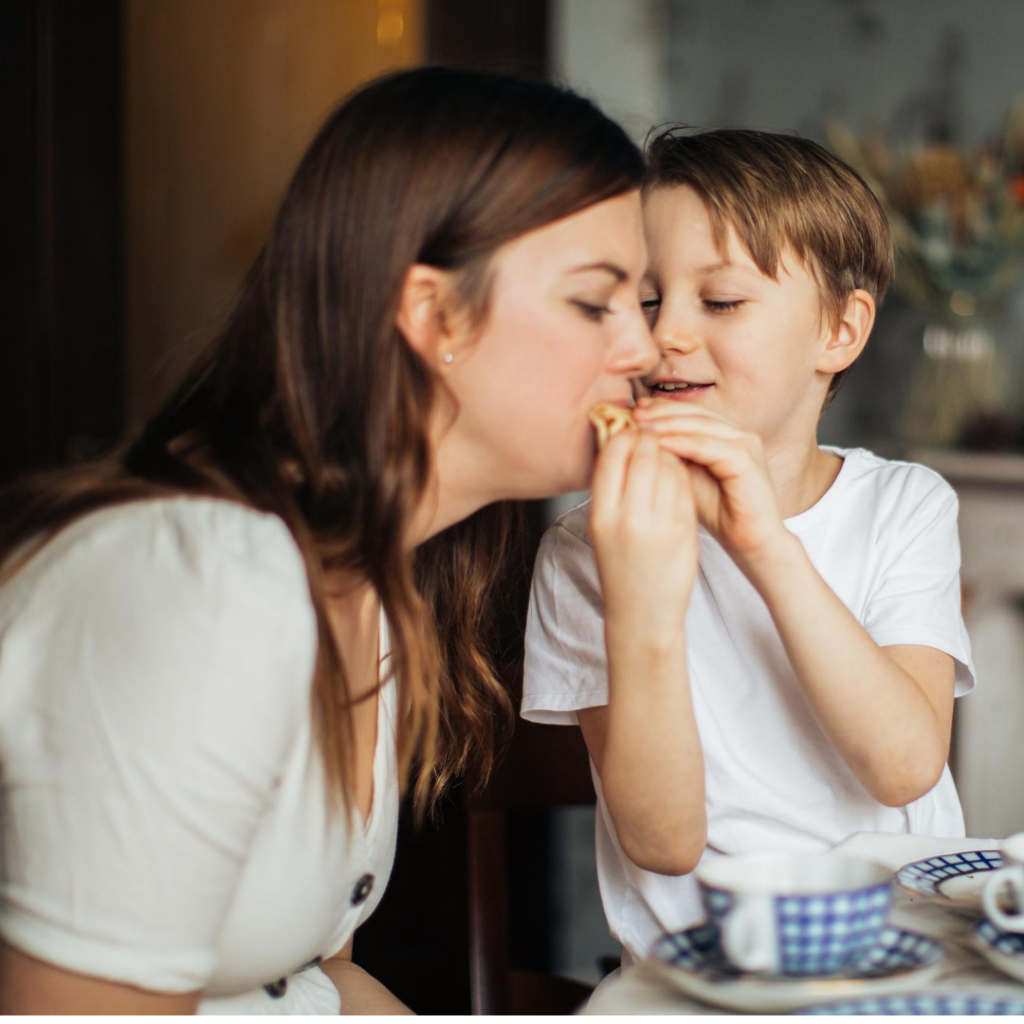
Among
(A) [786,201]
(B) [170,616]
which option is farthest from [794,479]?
(B) [170,616]

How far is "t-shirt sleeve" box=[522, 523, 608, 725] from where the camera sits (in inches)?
49.3

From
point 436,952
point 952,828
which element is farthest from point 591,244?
point 436,952

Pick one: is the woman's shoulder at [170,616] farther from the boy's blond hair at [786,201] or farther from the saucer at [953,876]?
the boy's blond hair at [786,201]

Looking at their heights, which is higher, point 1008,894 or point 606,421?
point 606,421

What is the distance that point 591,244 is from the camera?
935mm

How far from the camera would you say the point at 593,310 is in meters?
0.96

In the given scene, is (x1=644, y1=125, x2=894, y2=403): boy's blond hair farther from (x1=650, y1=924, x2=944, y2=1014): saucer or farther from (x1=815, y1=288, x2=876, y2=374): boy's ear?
(x1=650, y1=924, x2=944, y2=1014): saucer

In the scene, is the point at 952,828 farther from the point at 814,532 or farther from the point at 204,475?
the point at 204,475

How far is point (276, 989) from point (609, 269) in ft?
1.99

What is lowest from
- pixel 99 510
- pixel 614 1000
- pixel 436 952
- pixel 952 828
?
pixel 436 952

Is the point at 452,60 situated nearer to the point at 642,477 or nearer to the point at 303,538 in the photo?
the point at 642,477

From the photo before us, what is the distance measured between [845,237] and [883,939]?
2.63 ft

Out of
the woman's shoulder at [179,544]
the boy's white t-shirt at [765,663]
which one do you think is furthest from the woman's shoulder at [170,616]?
the boy's white t-shirt at [765,663]

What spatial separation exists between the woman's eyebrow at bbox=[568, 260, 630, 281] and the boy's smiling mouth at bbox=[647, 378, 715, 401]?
0.96 ft
